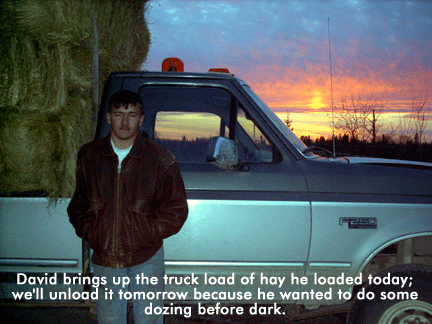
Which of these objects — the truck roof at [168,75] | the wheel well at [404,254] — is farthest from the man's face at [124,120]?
the wheel well at [404,254]

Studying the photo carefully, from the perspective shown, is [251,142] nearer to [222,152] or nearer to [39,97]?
[222,152]

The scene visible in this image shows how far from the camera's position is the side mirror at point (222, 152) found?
2270 millimetres

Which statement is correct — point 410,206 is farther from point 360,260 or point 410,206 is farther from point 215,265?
point 215,265

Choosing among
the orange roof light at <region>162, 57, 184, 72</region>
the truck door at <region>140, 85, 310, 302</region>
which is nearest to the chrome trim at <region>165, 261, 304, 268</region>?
the truck door at <region>140, 85, 310, 302</region>

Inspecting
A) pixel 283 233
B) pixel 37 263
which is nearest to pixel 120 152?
pixel 37 263

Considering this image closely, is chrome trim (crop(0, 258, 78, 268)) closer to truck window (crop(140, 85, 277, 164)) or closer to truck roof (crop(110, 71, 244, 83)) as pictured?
truck window (crop(140, 85, 277, 164))

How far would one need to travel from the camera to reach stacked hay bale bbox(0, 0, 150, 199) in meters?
2.30

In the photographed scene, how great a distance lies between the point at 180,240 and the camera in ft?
8.07

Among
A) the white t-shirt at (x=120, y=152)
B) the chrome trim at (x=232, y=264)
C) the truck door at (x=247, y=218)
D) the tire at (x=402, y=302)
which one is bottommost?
the tire at (x=402, y=302)

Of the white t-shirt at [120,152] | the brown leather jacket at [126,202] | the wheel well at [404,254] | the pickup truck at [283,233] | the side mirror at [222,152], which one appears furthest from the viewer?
the wheel well at [404,254]

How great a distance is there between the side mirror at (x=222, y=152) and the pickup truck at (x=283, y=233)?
24 mm

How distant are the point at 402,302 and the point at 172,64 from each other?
253 centimetres

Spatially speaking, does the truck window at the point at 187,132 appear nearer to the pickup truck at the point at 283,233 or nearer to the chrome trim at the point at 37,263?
the pickup truck at the point at 283,233

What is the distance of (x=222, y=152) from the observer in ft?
7.47
